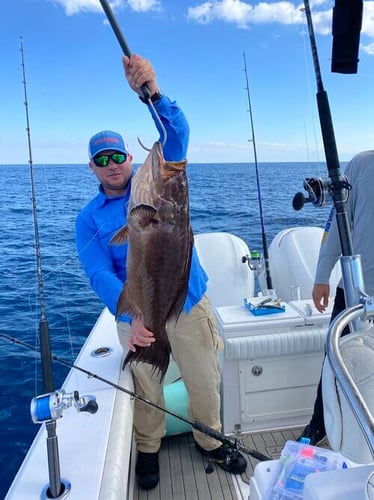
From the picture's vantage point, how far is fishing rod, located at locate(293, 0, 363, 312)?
1.44 m

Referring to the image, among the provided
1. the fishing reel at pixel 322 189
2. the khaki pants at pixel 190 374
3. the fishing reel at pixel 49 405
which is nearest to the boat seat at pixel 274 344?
the khaki pants at pixel 190 374

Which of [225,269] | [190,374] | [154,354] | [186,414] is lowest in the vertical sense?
[186,414]

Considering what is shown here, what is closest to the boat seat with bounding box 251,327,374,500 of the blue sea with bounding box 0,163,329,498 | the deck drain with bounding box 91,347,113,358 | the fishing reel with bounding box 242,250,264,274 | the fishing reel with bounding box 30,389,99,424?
the fishing reel with bounding box 30,389,99,424

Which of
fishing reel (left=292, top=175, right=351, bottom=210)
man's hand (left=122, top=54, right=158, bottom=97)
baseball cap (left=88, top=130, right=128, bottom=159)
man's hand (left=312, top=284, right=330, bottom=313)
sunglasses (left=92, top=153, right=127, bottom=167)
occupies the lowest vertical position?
man's hand (left=312, top=284, right=330, bottom=313)

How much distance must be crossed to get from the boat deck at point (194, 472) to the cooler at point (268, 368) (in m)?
0.11

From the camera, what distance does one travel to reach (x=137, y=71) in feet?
4.63

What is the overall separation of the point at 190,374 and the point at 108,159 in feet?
4.58

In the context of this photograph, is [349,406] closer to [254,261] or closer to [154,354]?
[154,354]

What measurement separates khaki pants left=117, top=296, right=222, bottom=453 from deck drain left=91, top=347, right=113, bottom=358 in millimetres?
298

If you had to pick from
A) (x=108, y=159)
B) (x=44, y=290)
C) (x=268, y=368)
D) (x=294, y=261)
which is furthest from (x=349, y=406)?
(x=44, y=290)

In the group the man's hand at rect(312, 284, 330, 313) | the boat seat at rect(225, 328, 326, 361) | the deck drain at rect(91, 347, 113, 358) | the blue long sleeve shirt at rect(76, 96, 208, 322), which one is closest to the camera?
the blue long sleeve shirt at rect(76, 96, 208, 322)

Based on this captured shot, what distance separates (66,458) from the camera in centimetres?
165

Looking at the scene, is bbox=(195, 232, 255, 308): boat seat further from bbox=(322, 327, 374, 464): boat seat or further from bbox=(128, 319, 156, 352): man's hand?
bbox=(322, 327, 374, 464): boat seat

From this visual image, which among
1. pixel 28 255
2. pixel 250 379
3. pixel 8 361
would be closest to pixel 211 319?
pixel 250 379
